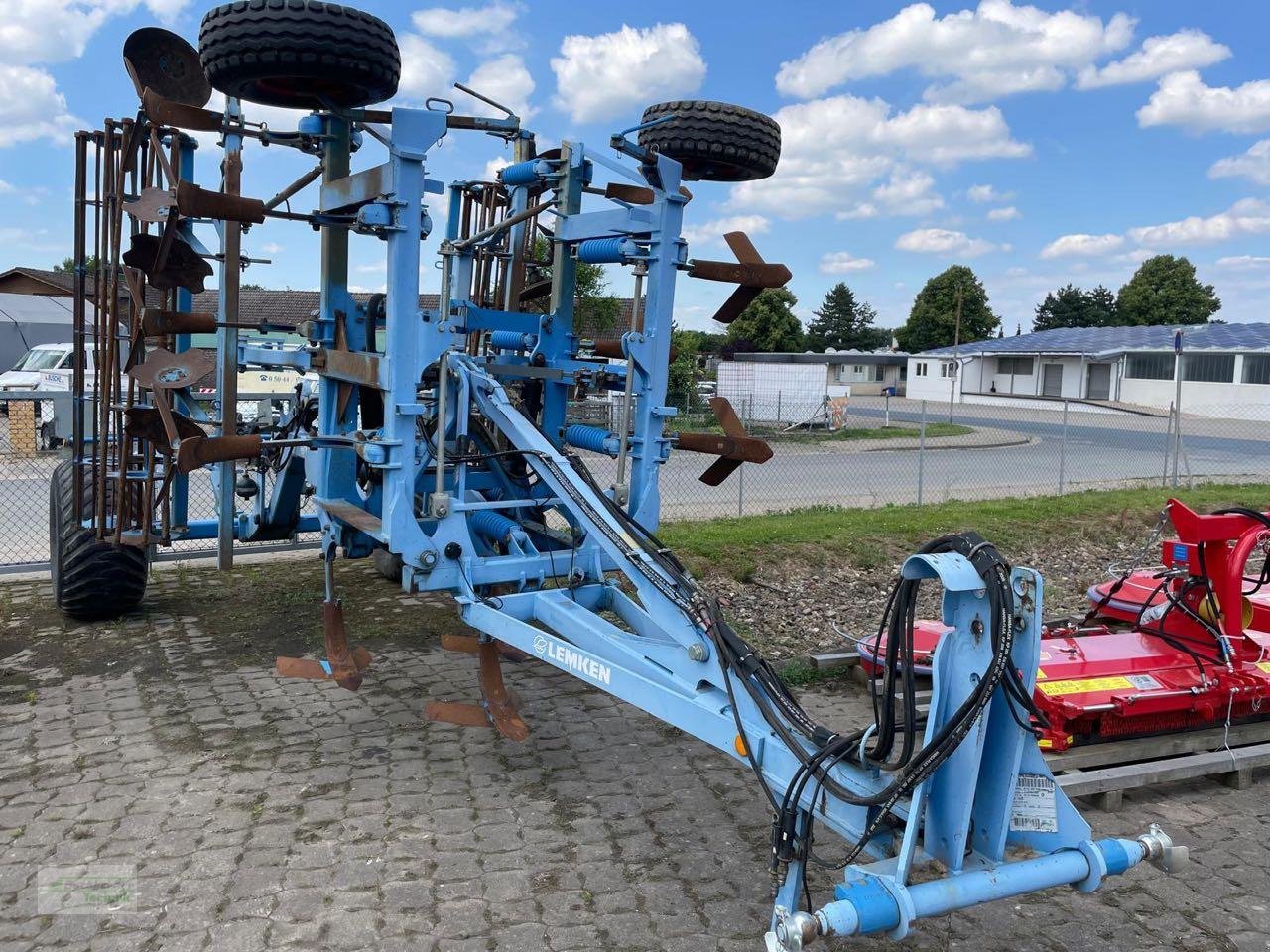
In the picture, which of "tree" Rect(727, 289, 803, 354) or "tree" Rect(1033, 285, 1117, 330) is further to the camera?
"tree" Rect(1033, 285, 1117, 330)

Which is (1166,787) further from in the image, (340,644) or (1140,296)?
(1140,296)

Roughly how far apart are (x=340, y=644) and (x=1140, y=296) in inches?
2906

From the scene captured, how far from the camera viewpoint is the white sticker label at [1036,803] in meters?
3.12

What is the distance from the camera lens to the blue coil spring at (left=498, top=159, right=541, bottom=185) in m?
5.68

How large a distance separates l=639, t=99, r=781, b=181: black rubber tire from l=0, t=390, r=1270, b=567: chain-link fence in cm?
165

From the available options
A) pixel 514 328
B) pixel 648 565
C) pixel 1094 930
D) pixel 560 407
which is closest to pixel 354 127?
pixel 514 328

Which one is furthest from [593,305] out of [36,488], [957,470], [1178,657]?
[1178,657]

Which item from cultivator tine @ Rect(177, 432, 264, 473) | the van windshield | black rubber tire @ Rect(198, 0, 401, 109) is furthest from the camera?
the van windshield

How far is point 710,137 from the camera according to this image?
5.75 metres

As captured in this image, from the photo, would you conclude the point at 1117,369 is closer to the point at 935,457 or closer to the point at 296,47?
the point at 935,457

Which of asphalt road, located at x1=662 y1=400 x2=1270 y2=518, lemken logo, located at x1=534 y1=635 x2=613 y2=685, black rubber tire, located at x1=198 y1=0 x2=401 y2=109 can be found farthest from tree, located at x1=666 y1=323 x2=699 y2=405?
lemken logo, located at x1=534 y1=635 x2=613 y2=685

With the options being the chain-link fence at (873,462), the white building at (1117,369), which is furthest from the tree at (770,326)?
the chain-link fence at (873,462)

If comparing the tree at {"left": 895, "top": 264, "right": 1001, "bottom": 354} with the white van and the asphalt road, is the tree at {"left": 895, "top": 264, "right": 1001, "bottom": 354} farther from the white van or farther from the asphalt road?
the white van

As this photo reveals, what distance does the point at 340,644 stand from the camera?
5340mm
